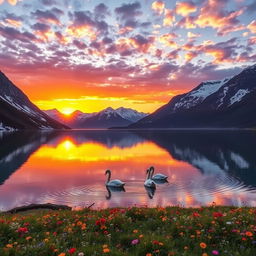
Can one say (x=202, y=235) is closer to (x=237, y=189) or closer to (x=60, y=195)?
(x=60, y=195)

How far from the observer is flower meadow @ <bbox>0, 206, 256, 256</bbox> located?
891 centimetres

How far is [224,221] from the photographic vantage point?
11273 mm

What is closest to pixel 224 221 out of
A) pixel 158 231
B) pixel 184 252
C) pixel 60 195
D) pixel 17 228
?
pixel 158 231

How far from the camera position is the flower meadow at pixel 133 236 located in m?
8.91

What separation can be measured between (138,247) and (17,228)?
197 inches

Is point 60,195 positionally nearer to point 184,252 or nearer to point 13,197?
point 13,197

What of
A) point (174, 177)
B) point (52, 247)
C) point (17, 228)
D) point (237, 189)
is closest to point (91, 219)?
point (17, 228)

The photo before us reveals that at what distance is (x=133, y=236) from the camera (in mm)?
10414

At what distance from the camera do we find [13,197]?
35094mm

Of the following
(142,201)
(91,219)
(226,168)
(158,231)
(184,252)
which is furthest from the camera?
(226,168)

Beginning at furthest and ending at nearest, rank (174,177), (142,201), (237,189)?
(174,177)
(237,189)
(142,201)

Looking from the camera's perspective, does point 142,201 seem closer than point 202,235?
No

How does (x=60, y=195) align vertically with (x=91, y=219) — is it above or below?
below

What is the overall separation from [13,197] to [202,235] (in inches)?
1168
